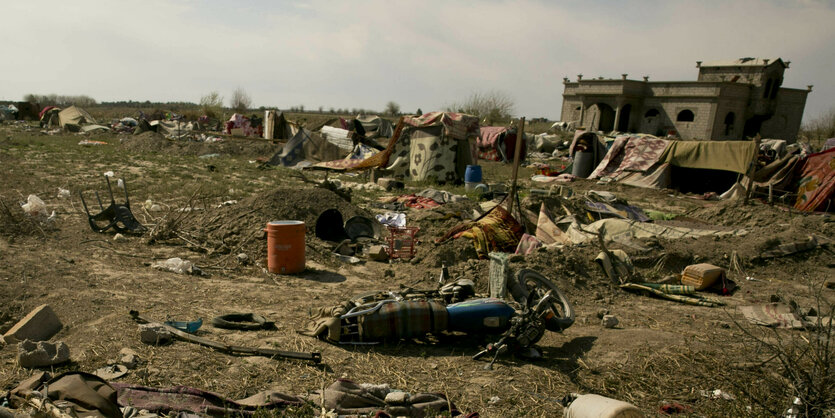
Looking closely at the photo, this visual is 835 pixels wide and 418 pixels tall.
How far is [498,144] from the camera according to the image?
947 inches

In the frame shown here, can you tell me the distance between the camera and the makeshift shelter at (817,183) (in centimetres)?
1229

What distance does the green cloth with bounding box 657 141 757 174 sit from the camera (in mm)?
14477

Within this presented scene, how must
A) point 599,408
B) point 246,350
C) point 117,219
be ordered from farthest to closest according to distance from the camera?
point 117,219 → point 246,350 → point 599,408

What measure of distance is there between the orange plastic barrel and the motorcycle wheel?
9.47 feet

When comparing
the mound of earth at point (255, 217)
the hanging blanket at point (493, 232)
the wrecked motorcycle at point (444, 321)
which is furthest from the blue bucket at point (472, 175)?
the wrecked motorcycle at point (444, 321)

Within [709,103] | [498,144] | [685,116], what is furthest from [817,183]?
[685,116]

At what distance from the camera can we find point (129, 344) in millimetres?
3979

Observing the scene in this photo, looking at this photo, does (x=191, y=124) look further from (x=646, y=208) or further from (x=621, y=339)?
(x=621, y=339)

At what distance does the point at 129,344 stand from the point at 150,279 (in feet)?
6.55

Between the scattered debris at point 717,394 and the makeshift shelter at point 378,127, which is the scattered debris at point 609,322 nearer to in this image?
the scattered debris at point 717,394

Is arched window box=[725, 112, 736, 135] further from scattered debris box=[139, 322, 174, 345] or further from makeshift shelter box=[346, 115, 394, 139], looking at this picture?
scattered debris box=[139, 322, 174, 345]

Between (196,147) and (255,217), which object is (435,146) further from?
(196,147)

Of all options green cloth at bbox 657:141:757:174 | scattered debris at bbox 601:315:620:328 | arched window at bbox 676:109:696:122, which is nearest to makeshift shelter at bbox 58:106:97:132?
green cloth at bbox 657:141:757:174

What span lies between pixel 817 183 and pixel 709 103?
20050mm
